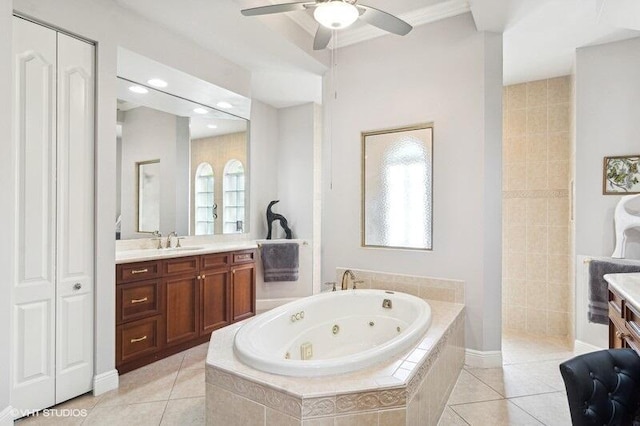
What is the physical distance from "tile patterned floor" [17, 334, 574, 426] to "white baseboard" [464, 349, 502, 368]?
5cm

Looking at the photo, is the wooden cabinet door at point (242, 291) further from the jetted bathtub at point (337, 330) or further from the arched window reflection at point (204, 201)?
the jetted bathtub at point (337, 330)

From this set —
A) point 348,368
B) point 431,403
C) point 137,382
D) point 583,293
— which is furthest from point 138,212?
point 583,293

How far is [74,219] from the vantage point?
229 centimetres

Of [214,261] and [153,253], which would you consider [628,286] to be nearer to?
[214,261]

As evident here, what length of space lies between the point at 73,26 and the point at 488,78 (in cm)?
298

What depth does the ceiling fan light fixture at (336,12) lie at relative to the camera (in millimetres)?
1896

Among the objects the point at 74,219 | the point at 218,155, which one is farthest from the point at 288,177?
the point at 74,219

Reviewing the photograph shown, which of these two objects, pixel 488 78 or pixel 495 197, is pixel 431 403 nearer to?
pixel 495 197

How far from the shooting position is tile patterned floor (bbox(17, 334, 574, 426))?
2102mm

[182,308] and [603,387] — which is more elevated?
[603,387]

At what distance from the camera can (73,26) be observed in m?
2.25

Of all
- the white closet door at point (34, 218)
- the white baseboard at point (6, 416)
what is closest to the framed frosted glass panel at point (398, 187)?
the white closet door at point (34, 218)

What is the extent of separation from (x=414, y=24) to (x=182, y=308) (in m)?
3.24

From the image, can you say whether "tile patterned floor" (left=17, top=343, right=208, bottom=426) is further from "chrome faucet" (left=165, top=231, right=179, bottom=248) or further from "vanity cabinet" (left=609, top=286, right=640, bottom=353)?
"vanity cabinet" (left=609, top=286, right=640, bottom=353)
